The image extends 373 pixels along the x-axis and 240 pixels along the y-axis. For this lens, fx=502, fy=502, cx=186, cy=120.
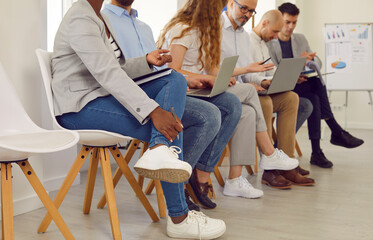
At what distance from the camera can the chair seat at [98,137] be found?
180 centimetres

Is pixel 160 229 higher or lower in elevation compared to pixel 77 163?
lower

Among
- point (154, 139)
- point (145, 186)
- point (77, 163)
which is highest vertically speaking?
point (154, 139)

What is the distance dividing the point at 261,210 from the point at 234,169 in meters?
0.33

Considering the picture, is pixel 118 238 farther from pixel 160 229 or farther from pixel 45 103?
pixel 45 103

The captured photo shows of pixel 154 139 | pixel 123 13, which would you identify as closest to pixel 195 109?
pixel 154 139

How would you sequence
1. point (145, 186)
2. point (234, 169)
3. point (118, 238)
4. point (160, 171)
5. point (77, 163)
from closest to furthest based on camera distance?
1. point (160, 171)
2. point (118, 238)
3. point (77, 163)
4. point (234, 169)
5. point (145, 186)

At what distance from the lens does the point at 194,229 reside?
1.86 meters

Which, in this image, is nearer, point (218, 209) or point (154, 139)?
point (154, 139)

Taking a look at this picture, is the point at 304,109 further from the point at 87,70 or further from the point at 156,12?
the point at 87,70

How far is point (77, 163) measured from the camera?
6.40 feet

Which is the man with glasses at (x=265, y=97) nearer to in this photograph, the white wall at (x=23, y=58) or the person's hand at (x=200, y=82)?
the person's hand at (x=200, y=82)

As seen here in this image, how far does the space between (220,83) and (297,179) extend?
0.97 metres

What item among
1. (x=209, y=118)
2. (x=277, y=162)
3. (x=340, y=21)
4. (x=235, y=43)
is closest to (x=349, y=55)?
(x=340, y=21)

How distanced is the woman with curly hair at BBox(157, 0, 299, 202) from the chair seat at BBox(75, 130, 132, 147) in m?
0.61
